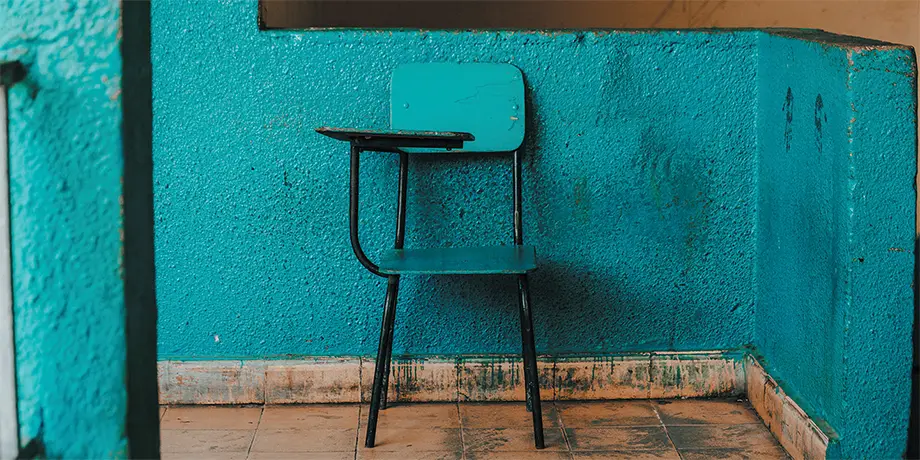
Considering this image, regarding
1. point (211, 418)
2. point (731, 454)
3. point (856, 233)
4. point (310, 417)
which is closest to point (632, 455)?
point (731, 454)

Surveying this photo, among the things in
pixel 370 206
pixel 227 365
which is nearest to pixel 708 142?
pixel 370 206

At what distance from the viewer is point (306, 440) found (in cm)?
267

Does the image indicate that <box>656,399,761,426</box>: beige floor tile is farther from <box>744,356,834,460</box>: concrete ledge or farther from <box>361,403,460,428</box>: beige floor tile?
<box>361,403,460,428</box>: beige floor tile

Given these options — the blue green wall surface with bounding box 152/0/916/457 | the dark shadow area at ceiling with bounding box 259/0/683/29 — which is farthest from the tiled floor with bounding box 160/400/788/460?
the dark shadow area at ceiling with bounding box 259/0/683/29

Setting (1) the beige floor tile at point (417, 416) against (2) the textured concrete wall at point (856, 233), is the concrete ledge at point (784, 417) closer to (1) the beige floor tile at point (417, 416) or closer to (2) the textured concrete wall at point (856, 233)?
(2) the textured concrete wall at point (856, 233)

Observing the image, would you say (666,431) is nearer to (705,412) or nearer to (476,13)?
(705,412)

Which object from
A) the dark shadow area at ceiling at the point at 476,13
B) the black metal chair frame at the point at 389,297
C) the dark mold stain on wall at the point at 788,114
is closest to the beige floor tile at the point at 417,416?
the black metal chair frame at the point at 389,297

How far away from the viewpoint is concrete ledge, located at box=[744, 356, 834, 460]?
2379 mm

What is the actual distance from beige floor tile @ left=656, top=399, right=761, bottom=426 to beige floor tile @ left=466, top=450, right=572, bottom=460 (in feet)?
1.27

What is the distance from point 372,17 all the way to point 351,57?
2.41m

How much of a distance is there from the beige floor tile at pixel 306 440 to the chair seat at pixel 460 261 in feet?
1.56

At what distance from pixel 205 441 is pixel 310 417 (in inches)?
11.9

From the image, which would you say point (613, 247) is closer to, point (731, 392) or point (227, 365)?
point (731, 392)

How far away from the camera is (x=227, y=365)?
115 inches
